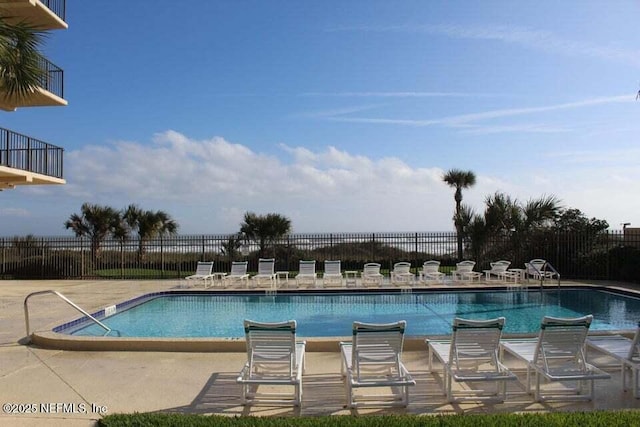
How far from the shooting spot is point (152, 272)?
20.1 metres

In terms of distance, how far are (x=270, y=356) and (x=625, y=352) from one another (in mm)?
4394

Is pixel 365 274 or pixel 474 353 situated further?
pixel 365 274

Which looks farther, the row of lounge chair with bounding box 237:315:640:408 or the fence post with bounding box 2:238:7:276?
the fence post with bounding box 2:238:7:276

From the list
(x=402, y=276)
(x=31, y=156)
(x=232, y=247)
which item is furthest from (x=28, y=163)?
(x=402, y=276)

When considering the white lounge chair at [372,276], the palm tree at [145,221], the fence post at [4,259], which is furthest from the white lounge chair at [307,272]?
the fence post at [4,259]

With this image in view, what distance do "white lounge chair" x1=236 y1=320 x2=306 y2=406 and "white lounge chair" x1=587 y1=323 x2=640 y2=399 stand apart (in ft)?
12.1

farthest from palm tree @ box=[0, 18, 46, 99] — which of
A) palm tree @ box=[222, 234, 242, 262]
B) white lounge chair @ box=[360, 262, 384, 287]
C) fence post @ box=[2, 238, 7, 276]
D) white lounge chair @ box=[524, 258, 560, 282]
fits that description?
white lounge chair @ box=[524, 258, 560, 282]

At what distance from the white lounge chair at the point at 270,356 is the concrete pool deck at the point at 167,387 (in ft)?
0.69

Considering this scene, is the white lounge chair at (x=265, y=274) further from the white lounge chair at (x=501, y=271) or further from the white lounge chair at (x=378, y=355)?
the white lounge chair at (x=378, y=355)

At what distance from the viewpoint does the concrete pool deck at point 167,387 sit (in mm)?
5270

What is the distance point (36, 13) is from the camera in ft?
57.9

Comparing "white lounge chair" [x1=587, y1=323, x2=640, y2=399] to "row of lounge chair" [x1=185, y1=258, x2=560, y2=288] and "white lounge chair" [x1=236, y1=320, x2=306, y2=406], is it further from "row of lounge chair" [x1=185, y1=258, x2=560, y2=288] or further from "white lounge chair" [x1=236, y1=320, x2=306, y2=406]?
"row of lounge chair" [x1=185, y1=258, x2=560, y2=288]

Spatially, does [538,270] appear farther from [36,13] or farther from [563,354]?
[36,13]

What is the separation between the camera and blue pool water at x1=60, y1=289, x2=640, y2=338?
11.0 m
